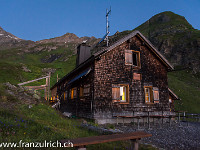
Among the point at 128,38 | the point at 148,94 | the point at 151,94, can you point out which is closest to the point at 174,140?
the point at 151,94

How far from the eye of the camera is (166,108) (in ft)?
46.0

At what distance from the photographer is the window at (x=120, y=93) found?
11449mm

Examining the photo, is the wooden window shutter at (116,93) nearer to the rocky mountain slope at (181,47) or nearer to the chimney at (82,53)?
the chimney at (82,53)

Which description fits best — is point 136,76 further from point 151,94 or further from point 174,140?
point 174,140

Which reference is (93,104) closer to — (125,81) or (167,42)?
(125,81)

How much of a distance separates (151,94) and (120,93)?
9.89 ft

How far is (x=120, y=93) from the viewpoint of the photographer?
12516 mm

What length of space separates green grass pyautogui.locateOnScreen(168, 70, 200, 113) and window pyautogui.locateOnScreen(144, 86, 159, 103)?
12019 millimetres

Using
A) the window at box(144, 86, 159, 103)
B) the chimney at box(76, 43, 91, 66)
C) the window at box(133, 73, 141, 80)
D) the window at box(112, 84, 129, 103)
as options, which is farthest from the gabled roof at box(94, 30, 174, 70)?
the chimney at box(76, 43, 91, 66)

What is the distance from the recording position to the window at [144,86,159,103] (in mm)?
13219

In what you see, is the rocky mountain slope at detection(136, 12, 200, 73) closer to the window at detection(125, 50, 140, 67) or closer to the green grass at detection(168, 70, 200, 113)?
the green grass at detection(168, 70, 200, 113)

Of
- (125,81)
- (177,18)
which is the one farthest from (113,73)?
(177,18)

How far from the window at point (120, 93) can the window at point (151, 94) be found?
214 centimetres

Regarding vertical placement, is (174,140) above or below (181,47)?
below
